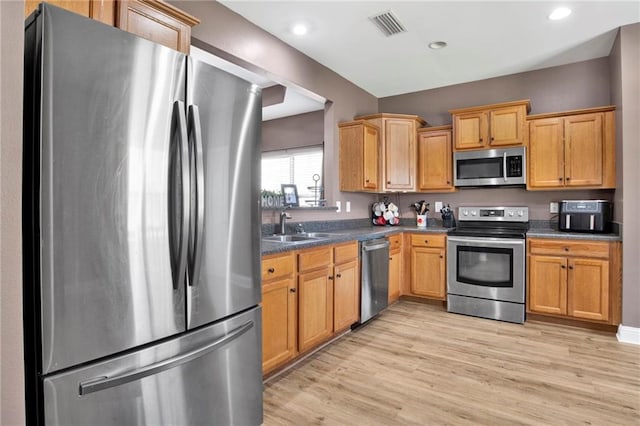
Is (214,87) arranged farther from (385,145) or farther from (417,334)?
(385,145)

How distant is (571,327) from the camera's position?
3.45 m

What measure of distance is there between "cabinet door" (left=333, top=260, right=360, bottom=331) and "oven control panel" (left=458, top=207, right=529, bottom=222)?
1924mm

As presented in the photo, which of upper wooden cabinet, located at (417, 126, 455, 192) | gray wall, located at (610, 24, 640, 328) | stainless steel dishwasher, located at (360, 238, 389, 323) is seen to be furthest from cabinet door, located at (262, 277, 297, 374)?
gray wall, located at (610, 24, 640, 328)

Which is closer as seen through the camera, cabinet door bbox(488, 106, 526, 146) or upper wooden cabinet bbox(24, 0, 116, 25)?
upper wooden cabinet bbox(24, 0, 116, 25)

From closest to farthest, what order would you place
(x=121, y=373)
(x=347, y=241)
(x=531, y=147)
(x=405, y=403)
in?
(x=121, y=373), (x=405, y=403), (x=347, y=241), (x=531, y=147)

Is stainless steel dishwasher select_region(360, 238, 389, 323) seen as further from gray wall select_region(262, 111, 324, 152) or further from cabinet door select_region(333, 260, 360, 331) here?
gray wall select_region(262, 111, 324, 152)

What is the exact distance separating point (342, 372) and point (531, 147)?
3.07 m

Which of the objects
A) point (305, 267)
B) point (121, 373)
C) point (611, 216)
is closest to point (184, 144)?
point (121, 373)

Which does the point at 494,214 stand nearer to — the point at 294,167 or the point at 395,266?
the point at 395,266

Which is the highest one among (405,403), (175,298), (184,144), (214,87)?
(214,87)

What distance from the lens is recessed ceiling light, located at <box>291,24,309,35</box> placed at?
3.00 m

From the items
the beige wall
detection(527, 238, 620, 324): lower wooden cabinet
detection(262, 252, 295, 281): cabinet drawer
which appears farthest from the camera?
detection(527, 238, 620, 324): lower wooden cabinet

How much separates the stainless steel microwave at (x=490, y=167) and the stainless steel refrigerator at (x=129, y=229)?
10.5 ft

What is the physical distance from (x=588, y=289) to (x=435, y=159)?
206 cm
